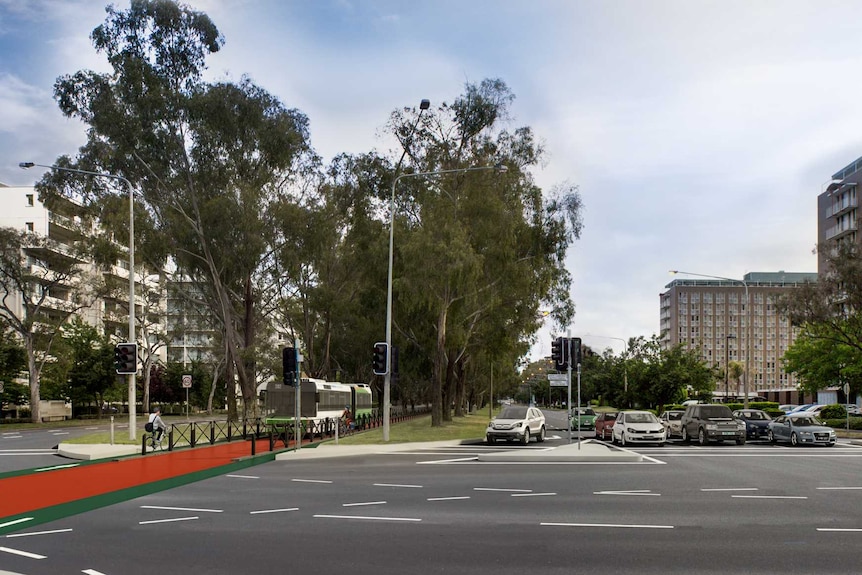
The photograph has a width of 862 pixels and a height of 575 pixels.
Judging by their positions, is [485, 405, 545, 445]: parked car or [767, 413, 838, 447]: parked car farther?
[485, 405, 545, 445]: parked car

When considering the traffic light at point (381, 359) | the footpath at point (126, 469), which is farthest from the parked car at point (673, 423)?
the traffic light at point (381, 359)

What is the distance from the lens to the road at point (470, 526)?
9.41 meters

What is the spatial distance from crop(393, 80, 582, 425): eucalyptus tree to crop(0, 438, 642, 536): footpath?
9.78m

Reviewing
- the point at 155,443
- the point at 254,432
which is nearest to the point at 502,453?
the point at 254,432

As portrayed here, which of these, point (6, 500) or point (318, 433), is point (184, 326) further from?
point (6, 500)

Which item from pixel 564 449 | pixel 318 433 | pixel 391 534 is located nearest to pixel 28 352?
pixel 318 433

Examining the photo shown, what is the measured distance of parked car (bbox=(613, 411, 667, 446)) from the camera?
33.0 m

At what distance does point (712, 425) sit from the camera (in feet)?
109

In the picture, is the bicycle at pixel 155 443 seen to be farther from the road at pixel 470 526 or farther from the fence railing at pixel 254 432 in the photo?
the road at pixel 470 526

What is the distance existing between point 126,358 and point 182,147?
1691 cm

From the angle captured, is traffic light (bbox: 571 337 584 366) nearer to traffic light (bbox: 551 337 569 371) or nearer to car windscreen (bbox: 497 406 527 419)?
traffic light (bbox: 551 337 569 371)

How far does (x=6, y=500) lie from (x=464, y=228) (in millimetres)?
29005

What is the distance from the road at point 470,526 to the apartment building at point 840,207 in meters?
83.8

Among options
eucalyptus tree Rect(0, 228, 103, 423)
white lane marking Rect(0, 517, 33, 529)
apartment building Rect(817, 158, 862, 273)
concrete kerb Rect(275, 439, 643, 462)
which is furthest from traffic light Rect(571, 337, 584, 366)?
apartment building Rect(817, 158, 862, 273)
